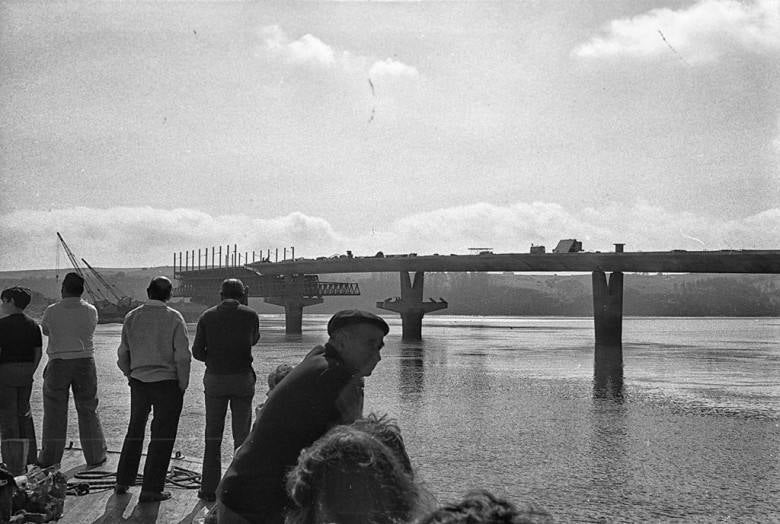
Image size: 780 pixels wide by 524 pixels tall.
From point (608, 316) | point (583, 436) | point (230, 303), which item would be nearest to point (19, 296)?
point (230, 303)

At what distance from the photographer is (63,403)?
8289 mm

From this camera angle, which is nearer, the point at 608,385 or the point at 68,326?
the point at 68,326

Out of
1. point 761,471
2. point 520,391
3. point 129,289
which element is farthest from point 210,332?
point 129,289

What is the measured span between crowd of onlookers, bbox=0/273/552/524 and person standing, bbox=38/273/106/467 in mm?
12

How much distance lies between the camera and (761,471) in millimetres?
12641

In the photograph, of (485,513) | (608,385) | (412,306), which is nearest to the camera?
(485,513)

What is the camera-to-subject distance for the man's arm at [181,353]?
6.96m

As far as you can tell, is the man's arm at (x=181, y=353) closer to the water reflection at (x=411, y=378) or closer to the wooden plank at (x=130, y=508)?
the wooden plank at (x=130, y=508)

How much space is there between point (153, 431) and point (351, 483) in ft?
16.0

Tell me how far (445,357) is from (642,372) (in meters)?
11.9

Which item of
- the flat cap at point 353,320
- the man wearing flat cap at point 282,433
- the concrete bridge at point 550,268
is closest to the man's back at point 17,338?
the man wearing flat cap at point 282,433

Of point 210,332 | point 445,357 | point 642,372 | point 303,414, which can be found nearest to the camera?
point 303,414

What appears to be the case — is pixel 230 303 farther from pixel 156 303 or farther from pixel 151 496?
pixel 151 496

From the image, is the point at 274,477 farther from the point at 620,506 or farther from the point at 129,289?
the point at 129,289
